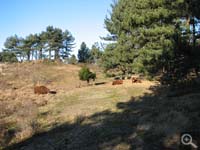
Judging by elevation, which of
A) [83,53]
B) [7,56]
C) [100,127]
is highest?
[83,53]

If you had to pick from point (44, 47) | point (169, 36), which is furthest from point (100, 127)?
point (44, 47)

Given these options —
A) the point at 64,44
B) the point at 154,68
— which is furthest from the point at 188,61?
the point at 64,44

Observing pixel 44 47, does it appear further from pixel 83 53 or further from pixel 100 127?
pixel 100 127

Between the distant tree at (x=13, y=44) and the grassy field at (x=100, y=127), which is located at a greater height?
the distant tree at (x=13, y=44)

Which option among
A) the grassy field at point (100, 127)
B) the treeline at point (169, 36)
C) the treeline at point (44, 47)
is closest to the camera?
the grassy field at point (100, 127)

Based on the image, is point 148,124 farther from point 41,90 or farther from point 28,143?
point 41,90

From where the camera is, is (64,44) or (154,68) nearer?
(154,68)

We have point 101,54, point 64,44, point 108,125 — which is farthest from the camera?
point 64,44

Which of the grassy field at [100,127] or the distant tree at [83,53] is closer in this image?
the grassy field at [100,127]

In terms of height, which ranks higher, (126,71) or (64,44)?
(64,44)

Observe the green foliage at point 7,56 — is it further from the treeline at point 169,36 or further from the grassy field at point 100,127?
the grassy field at point 100,127

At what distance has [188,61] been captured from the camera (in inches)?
795

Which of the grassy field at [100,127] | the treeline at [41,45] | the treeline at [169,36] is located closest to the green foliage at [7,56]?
the treeline at [41,45]

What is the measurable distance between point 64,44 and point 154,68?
233 feet
